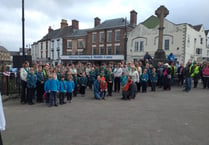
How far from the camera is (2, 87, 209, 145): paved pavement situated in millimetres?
4242

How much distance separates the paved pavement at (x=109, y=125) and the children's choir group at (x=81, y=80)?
1019 millimetres

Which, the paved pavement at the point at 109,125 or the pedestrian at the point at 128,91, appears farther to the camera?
the pedestrian at the point at 128,91

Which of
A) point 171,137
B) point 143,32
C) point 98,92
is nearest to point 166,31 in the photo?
point 143,32

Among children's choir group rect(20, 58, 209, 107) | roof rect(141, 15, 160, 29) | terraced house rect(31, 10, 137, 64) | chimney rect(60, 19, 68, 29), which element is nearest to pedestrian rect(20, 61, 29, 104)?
children's choir group rect(20, 58, 209, 107)

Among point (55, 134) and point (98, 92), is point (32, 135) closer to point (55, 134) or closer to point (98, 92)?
point (55, 134)

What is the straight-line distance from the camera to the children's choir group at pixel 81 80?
8.17 meters

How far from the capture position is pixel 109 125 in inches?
206

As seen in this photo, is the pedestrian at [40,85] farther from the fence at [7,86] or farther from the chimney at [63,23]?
the chimney at [63,23]

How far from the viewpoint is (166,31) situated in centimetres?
3070

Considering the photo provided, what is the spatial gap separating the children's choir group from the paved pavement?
1019 mm

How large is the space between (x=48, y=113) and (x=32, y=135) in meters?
2.06

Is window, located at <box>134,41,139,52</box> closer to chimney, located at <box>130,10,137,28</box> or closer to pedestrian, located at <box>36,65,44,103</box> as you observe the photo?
chimney, located at <box>130,10,137,28</box>

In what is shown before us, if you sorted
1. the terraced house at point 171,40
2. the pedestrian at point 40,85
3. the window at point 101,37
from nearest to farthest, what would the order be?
the pedestrian at point 40,85 < the terraced house at point 171,40 < the window at point 101,37

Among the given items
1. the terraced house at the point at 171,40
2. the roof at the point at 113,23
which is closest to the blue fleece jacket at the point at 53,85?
the terraced house at the point at 171,40
